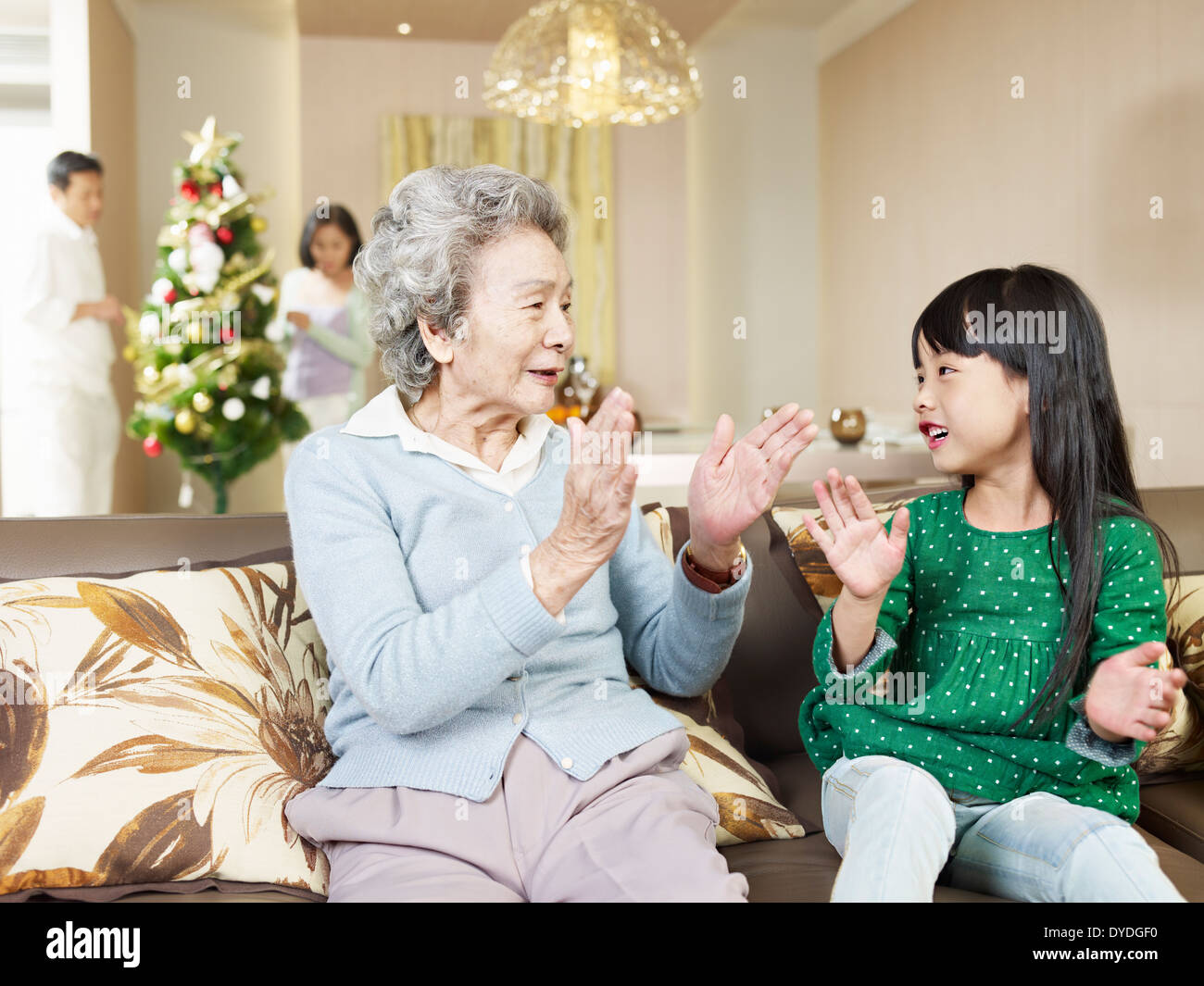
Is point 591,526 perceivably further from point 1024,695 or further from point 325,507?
point 1024,695

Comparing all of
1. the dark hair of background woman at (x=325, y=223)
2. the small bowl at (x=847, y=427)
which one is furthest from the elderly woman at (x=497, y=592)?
the dark hair of background woman at (x=325, y=223)

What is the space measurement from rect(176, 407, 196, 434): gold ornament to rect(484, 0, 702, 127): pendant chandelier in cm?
187

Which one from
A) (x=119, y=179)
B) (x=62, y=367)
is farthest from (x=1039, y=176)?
(x=119, y=179)

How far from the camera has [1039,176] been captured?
411 centimetres

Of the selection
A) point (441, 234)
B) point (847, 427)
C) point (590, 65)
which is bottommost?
point (847, 427)

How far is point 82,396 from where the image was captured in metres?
4.69

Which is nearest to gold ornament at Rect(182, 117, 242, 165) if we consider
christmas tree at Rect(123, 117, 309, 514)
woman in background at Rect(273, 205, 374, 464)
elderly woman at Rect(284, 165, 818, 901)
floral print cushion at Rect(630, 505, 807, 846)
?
christmas tree at Rect(123, 117, 309, 514)

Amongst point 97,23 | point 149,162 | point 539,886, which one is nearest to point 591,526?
point 539,886

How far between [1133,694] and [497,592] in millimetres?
666

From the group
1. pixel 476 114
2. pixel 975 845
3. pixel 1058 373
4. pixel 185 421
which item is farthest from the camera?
pixel 476 114

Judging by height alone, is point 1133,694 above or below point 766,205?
below

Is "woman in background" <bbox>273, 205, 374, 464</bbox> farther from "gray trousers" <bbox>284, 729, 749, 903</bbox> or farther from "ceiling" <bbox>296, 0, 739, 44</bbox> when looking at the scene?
"gray trousers" <bbox>284, 729, 749, 903</bbox>

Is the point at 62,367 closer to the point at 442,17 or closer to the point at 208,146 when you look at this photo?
the point at 208,146

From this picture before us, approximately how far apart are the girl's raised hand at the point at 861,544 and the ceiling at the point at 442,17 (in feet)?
16.5
